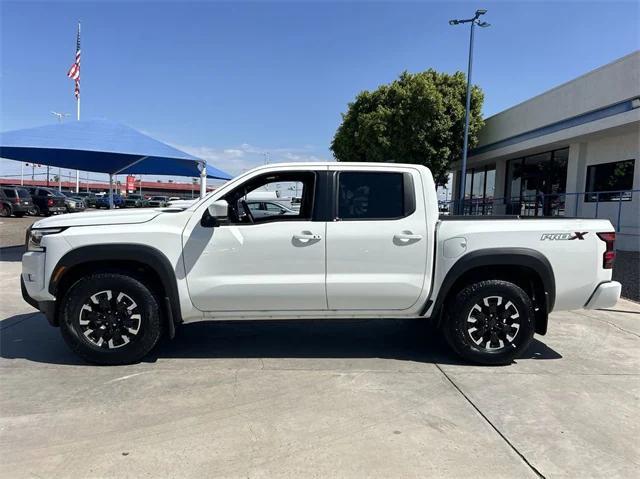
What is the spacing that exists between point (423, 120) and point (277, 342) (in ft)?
63.5

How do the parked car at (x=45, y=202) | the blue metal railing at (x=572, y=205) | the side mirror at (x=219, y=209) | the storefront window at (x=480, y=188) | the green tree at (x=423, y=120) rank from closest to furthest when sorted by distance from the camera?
the side mirror at (x=219, y=209)
the blue metal railing at (x=572, y=205)
the green tree at (x=423, y=120)
the storefront window at (x=480, y=188)
the parked car at (x=45, y=202)

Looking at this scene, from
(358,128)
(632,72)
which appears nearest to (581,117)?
(632,72)

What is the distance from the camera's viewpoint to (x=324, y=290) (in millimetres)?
4555

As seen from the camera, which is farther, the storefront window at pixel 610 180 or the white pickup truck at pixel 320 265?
the storefront window at pixel 610 180

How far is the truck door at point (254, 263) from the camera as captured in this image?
447cm

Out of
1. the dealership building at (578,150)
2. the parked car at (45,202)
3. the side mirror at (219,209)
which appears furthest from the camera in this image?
the parked car at (45,202)

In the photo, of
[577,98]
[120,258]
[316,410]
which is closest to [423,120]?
[577,98]

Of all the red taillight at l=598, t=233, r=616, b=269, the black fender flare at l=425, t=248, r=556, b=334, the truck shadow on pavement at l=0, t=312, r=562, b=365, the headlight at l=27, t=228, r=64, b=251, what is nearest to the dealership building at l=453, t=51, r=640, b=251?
the red taillight at l=598, t=233, r=616, b=269

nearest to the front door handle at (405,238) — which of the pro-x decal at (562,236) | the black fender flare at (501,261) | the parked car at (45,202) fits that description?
the black fender flare at (501,261)

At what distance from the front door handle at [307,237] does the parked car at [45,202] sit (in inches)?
1082

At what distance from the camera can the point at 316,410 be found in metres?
3.71

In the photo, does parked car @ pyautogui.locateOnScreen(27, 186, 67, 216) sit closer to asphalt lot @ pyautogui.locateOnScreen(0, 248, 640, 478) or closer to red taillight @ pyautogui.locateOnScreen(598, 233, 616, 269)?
asphalt lot @ pyautogui.locateOnScreen(0, 248, 640, 478)

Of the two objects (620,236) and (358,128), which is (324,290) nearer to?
(620,236)

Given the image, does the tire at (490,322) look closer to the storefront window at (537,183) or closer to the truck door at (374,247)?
the truck door at (374,247)
